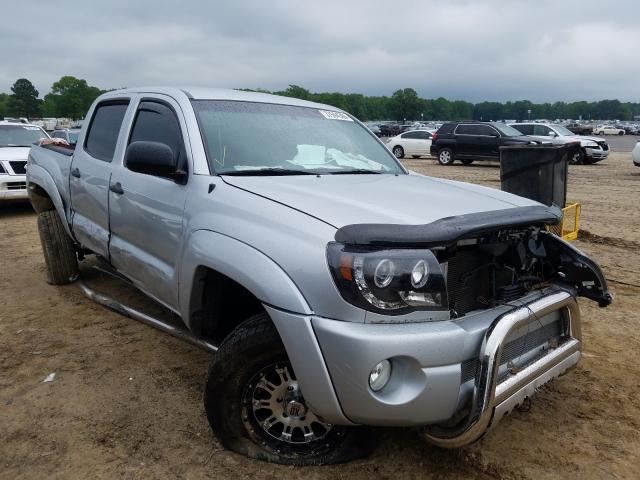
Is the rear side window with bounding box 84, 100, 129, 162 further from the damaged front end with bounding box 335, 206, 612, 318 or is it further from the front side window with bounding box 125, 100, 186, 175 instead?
the damaged front end with bounding box 335, 206, 612, 318

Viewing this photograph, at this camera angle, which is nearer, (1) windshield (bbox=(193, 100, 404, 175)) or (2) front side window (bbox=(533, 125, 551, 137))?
(1) windshield (bbox=(193, 100, 404, 175))

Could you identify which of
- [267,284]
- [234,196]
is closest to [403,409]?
[267,284]

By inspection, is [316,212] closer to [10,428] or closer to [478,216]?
[478,216]

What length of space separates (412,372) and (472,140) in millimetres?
18414

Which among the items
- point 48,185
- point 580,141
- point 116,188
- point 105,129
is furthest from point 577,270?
point 580,141

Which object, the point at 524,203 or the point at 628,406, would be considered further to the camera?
the point at 628,406

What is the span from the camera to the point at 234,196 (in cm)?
267

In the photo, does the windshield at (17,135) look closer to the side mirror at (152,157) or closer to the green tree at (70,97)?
the side mirror at (152,157)

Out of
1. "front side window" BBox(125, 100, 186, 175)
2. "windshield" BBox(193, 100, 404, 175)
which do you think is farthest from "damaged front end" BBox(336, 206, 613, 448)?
"front side window" BBox(125, 100, 186, 175)

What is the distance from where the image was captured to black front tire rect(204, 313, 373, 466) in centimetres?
245

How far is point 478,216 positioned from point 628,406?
68.3 inches

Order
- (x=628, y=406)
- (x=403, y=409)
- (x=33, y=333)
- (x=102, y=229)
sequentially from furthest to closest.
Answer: (x=33, y=333), (x=102, y=229), (x=628, y=406), (x=403, y=409)

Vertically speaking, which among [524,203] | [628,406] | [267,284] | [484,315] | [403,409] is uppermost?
[524,203]

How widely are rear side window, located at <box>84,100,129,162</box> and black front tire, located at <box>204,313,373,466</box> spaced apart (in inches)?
84.2
